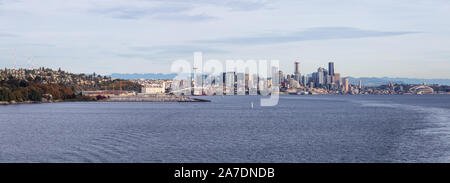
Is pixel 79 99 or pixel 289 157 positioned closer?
pixel 289 157

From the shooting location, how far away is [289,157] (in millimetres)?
32188

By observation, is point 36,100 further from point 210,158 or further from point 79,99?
point 210,158
